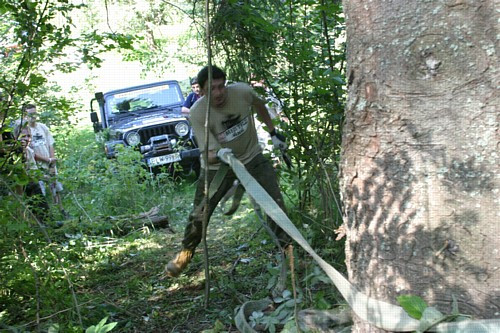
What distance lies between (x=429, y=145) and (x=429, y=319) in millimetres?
616

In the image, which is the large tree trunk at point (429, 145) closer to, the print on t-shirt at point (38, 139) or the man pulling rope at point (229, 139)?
the man pulling rope at point (229, 139)

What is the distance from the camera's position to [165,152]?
10.2 meters

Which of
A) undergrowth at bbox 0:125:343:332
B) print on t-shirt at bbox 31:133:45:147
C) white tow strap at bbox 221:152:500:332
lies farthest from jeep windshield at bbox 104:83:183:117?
white tow strap at bbox 221:152:500:332

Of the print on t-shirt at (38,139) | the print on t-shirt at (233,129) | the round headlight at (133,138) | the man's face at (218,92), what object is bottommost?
the round headlight at (133,138)

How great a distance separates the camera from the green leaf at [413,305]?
6.96ft

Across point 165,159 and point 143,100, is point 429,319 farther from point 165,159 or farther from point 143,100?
point 143,100

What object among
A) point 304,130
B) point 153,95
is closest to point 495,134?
point 304,130

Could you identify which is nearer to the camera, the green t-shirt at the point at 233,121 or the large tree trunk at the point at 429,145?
the large tree trunk at the point at 429,145

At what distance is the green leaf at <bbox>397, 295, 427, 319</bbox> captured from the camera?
2121 mm

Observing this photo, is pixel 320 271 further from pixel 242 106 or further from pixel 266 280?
pixel 242 106

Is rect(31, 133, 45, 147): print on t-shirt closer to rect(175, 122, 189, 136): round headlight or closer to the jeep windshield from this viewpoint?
rect(175, 122, 189, 136): round headlight

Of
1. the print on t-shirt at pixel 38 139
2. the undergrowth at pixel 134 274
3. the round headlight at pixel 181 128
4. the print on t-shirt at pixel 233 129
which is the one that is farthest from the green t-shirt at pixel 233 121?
the round headlight at pixel 181 128

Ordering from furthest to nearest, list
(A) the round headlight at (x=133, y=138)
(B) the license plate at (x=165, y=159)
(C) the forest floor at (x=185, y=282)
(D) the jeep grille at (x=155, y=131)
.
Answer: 1. (D) the jeep grille at (x=155, y=131)
2. (A) the round headlight at (x=133, y=138)
3. (B) the license plate at (x=165, y=159)
4. (C) the forest floor at (x=185, y=282)

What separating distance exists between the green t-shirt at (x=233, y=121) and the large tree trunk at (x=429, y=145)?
104 inches
